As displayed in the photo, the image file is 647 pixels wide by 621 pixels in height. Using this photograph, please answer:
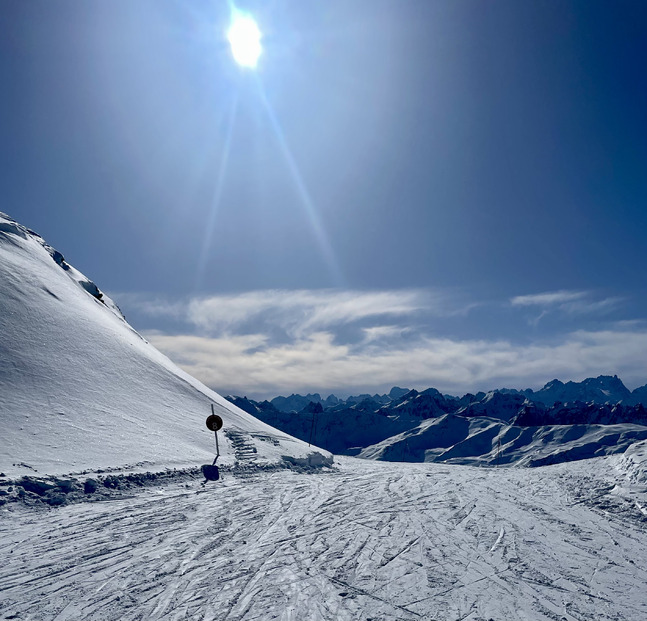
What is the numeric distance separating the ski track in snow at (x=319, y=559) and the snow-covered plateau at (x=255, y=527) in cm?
5

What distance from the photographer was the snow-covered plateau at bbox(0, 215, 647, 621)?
7289 mm

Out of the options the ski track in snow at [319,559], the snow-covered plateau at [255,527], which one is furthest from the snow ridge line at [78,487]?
the ski track in snow at [319,559]

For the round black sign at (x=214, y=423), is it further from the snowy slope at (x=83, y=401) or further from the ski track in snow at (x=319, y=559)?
the ski track in snow at (x=319, y=559)

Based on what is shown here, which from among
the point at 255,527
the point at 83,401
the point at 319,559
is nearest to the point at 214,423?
the point at 83,401

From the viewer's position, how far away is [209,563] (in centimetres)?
866

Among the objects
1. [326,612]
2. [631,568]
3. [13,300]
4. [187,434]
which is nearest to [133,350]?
[13,300]

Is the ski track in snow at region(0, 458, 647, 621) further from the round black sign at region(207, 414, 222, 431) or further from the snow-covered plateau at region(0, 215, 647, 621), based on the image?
the round black sign at region(207, 414, 222, 431)

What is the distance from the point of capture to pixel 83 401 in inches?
829

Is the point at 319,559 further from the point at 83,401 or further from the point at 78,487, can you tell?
the point at 83,401

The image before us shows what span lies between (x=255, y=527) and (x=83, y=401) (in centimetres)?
1463

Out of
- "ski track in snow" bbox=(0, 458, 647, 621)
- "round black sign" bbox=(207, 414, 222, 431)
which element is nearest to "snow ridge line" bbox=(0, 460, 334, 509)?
"ski track in snow" bbox=(0, 458, 647, 621)

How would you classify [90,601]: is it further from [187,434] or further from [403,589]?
[187,434]

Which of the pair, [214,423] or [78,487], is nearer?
[78,487]

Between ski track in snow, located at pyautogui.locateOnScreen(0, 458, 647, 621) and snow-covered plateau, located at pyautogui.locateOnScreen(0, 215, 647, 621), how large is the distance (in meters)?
0.05
